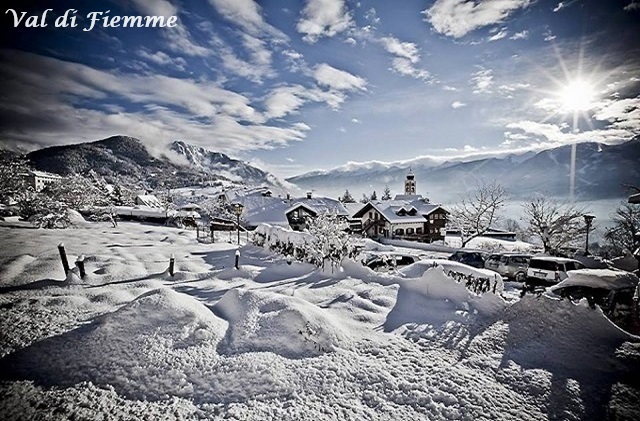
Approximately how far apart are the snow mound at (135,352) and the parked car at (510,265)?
1541 centimetres

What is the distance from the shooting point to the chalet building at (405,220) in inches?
1435

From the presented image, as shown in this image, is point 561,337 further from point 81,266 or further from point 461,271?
point 81,266

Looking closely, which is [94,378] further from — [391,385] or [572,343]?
[572,343]

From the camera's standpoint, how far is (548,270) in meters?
12.4

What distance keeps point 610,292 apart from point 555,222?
22.6 meters

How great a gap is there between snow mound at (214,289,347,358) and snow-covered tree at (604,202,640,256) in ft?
96.5

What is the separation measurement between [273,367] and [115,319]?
9.59 feet

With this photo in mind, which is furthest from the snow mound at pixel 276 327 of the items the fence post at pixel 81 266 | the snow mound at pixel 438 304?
the fence post at pixel 81 266

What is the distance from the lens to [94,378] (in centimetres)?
396

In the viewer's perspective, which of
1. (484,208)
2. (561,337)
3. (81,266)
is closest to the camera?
(561,337)

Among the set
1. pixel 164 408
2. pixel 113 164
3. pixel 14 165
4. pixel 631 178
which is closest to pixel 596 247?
pixel 631 178

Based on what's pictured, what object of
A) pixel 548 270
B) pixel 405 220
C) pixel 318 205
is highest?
pixel 318 205

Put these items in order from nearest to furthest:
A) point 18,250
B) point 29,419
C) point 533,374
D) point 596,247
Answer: point 29,419 → point 533,374 → point 18,250 → point 596,247

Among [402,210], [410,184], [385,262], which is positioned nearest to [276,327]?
[385,262]
